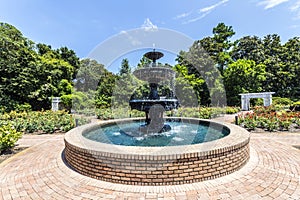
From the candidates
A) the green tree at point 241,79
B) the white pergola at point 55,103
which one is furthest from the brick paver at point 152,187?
the green tree at point 241,79

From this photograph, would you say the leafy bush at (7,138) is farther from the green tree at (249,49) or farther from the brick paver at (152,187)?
the green tree at (249,49)

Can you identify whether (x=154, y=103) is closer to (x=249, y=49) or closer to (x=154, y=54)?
(x=154, y=54)

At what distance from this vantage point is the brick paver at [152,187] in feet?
10.1

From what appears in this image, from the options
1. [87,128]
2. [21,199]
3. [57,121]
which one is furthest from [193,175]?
[57,121]

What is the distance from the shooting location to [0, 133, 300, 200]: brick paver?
10.1ft

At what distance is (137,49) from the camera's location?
7961mm

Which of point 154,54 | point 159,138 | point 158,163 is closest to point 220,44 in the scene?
point 154,54

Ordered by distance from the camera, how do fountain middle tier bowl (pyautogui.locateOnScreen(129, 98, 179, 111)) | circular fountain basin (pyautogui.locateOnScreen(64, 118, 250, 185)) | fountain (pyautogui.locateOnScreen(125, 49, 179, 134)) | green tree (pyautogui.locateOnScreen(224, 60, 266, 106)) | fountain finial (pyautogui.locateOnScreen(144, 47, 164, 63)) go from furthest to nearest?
green tree (pyautogui.locateOnScreen(224, 60, 266, 106))
fountain finial (pyautogui.locateOnScreen(144, 47, 164, 63))
fountain (pyautogui.locateOnScreen(125, 49, 179, 134))
fountain middle tier bowl (pyautogui.locateOnScreen(129, 98, 179, 111))
circular fountain basin (pyautogui.locateOnScreen(64, 118, 250, 185))

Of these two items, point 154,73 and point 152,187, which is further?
point 154,73

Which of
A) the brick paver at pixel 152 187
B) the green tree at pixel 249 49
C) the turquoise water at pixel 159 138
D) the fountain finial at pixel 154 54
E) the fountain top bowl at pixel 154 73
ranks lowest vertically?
the brick paver at pixel 152 187

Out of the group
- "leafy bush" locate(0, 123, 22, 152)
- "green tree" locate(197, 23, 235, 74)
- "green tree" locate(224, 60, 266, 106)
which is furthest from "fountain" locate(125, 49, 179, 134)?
"green tree" locate(197, 23, 235, 74)

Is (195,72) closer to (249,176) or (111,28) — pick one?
(111,28)

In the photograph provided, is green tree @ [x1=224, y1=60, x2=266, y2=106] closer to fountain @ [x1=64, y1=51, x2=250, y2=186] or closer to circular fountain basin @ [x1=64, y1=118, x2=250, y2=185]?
fountain @ [x1=64, y1=51, x2=250, y2=186]

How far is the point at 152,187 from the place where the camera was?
332cm
